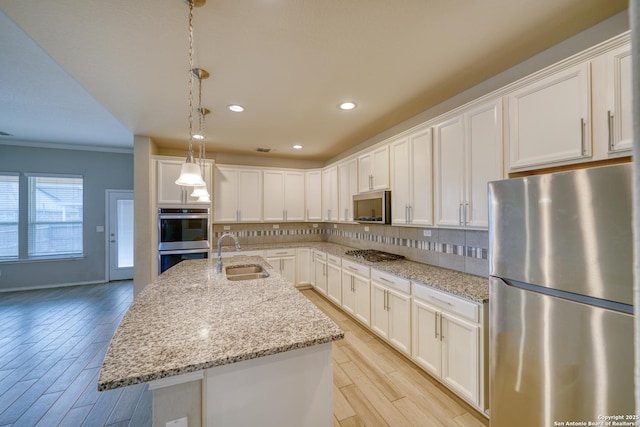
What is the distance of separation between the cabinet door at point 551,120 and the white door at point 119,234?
6655mm

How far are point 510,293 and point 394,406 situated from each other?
1.24 metres

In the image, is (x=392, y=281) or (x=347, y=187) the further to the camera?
(x=347, y=187)

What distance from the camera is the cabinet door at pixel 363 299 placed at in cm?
302

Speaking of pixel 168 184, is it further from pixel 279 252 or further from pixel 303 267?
pixel 303 267

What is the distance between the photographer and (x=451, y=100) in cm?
259

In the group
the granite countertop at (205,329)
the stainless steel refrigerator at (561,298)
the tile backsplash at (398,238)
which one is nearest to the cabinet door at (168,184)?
the tile backsplash at (398,238)

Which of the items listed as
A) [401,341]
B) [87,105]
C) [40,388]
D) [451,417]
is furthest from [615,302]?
[87,105]

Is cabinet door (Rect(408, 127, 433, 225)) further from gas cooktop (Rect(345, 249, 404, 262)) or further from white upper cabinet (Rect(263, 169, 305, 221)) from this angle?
white upper cabinet (Rect(263, 169, 305, 221))

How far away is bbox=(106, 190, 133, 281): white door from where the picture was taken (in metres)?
5.38

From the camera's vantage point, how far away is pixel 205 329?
125cm

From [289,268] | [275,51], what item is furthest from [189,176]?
[289,268]

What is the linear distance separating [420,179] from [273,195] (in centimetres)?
292

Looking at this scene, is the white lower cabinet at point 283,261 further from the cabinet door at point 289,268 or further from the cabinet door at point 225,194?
the cabinet door at point 225,194

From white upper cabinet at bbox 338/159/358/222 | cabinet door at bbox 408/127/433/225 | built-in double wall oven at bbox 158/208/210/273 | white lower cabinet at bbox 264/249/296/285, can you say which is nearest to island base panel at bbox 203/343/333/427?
cabinet door at bbox 408/127/433/225
